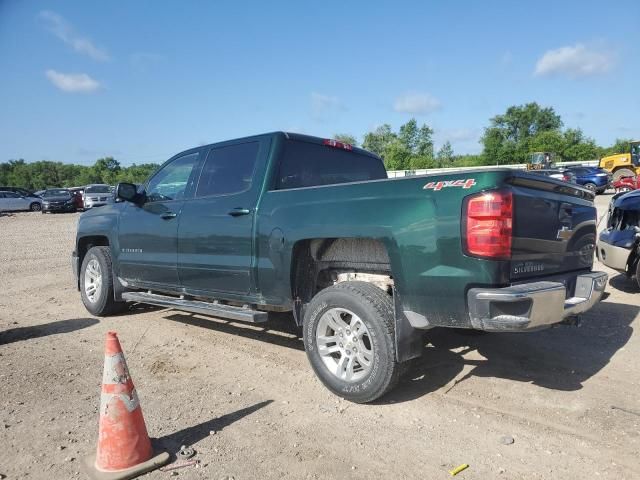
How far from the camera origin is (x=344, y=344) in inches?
148

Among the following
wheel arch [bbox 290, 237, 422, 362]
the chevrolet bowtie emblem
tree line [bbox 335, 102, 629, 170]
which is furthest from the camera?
tree line [bbox 335, 102, 629, 170]

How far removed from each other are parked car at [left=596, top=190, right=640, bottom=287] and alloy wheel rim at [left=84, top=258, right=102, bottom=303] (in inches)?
255

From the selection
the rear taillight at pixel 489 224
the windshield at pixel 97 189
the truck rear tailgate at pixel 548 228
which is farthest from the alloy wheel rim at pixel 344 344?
the windshield at pixel 97 189

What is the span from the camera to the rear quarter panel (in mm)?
3102

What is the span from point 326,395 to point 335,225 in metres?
1.31

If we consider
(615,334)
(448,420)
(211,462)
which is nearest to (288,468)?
(211,462)

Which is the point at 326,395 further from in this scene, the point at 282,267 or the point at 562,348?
the point at 562,348

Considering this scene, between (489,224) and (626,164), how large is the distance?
30358mm

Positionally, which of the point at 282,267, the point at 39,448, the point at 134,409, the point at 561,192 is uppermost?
the point at 561,192

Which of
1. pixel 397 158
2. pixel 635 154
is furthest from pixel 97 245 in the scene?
pixel 397 158

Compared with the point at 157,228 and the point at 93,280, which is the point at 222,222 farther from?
the point at 93,280

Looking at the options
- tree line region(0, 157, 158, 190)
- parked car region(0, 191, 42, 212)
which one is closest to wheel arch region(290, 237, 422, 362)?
parked car region(0, 191, 42, 212)

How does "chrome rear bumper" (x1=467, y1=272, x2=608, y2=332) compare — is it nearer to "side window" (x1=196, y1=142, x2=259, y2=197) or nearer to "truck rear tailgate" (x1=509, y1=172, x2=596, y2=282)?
"truck rear tailgate" (x1=509, y1=172, x2=596, y2=282)

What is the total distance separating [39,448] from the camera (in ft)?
10.3
